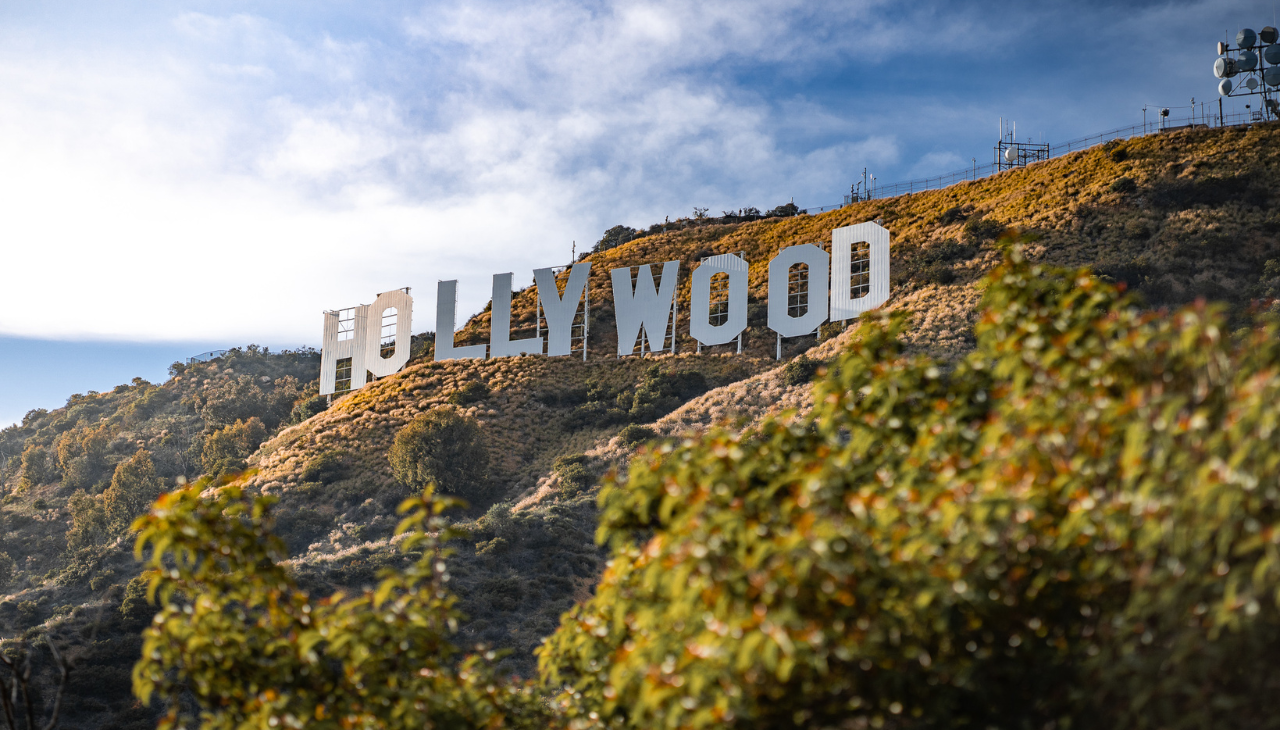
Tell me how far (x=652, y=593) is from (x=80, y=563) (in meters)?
40.2

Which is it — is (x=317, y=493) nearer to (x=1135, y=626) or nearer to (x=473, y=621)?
(x=473, y=621)

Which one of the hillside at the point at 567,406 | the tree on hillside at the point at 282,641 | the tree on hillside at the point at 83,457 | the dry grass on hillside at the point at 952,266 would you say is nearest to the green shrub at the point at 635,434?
the hillside at the point at 567,406

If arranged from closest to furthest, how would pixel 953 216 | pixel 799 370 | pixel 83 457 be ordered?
pixel 799 370
pixel 953 216
pixel 83 457

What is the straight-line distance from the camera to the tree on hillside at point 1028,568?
10.7 ft

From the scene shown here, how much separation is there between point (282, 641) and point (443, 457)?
35.2 metres

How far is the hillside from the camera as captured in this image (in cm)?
2989

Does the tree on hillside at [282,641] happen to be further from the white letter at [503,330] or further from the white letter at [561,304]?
the white letter at [503,330]

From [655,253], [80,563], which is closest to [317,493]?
[80,563]

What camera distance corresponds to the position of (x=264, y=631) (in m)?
5.20

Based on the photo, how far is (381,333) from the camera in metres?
51.1

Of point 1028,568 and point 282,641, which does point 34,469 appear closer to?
point 282,641

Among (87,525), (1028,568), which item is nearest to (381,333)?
(87,525)

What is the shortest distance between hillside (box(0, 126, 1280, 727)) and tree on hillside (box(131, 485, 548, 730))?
20088 millimetres

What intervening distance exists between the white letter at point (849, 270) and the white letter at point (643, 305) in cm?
789
